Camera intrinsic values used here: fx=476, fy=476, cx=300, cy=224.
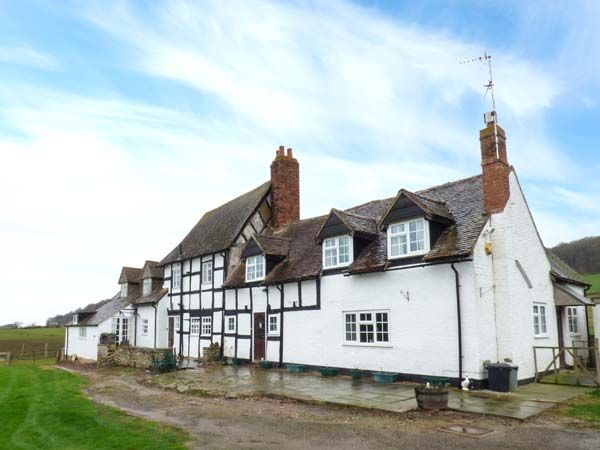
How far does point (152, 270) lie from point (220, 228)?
7.78 meters

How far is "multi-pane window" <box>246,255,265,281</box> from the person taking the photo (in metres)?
23.1

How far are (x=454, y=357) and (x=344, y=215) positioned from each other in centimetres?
705

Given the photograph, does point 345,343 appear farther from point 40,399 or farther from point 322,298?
point 40,399

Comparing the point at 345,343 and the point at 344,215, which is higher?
the point at 344,215

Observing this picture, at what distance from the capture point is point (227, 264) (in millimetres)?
25984

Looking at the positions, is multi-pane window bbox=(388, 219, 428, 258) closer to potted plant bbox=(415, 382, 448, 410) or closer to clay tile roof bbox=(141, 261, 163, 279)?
potted plant bbox=(415, 382, 448, 410)

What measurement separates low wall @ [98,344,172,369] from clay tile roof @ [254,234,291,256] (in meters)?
6.67

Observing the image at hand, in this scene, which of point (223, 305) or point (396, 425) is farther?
point (223, 305)

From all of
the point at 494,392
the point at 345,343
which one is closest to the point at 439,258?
the point at 494,392

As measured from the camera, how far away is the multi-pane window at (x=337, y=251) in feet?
62.4

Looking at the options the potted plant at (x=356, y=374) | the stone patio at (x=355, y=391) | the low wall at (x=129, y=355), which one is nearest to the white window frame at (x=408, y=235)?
the stone patio at (x=355, y=391)

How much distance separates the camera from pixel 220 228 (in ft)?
94.7

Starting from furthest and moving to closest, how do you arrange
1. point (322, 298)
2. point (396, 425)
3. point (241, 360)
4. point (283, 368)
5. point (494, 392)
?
point (241, 360)
point (283, 368)
point (322, 298)
point (494, 392)
point (396, 425)

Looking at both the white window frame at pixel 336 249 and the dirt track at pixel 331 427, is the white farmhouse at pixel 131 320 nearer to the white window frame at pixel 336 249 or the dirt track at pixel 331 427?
the white window frame at pixel 336 249
